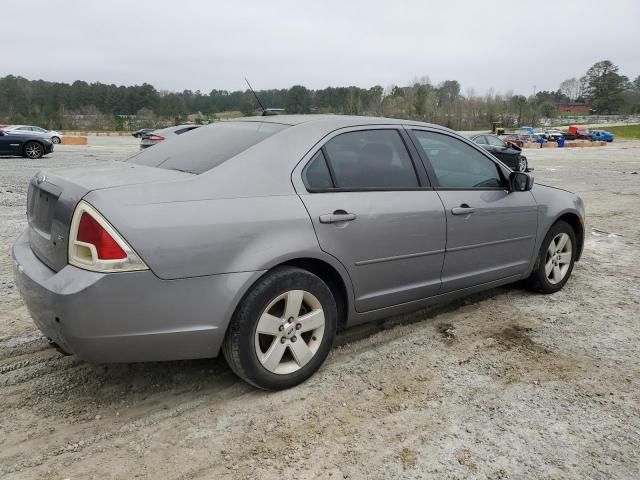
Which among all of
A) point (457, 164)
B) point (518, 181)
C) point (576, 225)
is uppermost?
point (457, 164)

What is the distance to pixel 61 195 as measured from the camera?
2.71 metres

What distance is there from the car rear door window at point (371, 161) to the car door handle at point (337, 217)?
7.5 inches

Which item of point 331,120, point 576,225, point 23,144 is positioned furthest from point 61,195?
point 23,144

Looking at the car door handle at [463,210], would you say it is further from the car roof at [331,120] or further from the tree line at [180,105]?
the tree line at [180,105]

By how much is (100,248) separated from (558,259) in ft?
13.3

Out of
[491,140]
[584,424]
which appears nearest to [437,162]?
[584,424]

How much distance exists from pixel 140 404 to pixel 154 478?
69 centimetres

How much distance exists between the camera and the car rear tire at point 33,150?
18969 mm

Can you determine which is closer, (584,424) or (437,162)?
(584,424)

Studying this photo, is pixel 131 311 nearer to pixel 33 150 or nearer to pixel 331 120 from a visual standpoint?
pixel 331 120

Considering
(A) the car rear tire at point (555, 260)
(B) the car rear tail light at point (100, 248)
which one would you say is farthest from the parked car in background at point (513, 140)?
(B) the car rear tail light at point (100, 248)

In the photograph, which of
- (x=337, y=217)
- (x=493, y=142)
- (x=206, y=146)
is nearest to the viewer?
(x=337, y=217)

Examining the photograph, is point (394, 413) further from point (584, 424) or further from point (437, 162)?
point (437, 162)

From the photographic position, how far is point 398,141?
3729 millimetres
